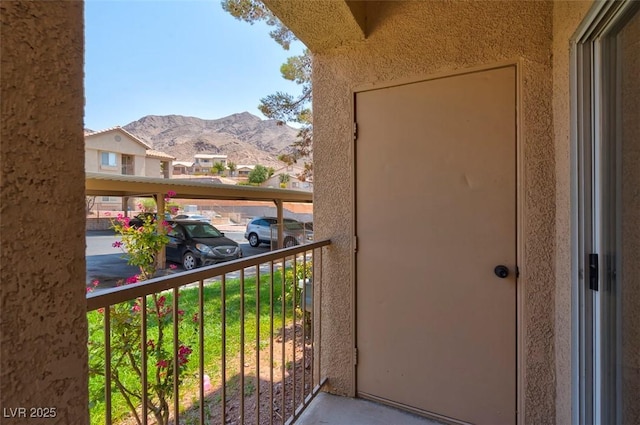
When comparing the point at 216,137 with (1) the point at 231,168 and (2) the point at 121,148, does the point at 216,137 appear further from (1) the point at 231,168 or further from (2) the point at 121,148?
(2) the point at 121,148

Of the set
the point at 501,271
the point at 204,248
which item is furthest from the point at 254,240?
the point at 501,271

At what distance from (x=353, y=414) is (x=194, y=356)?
1.82m

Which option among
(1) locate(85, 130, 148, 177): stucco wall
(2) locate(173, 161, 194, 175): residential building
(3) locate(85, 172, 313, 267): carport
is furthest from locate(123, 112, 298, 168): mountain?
(3) locate(85, 172, 313, 267): carport

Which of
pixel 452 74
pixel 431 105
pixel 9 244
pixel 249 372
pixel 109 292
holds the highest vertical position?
pixel 452 74

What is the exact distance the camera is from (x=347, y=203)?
1965mm

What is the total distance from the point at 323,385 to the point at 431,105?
1868 mm

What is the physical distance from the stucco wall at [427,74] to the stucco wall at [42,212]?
154 centimetres

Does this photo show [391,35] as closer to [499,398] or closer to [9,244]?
[9,244]

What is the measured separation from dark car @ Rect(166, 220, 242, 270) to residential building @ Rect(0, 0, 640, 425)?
5.98 metres

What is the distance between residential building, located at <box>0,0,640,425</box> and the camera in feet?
1.62

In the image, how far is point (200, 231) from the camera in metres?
7.96

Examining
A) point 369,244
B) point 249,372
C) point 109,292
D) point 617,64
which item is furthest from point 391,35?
point 249,372

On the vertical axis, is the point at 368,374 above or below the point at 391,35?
below

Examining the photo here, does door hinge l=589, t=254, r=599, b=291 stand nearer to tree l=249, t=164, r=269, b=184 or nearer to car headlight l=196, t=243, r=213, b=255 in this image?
car headlight l=196, t=243, r=213, b=255
